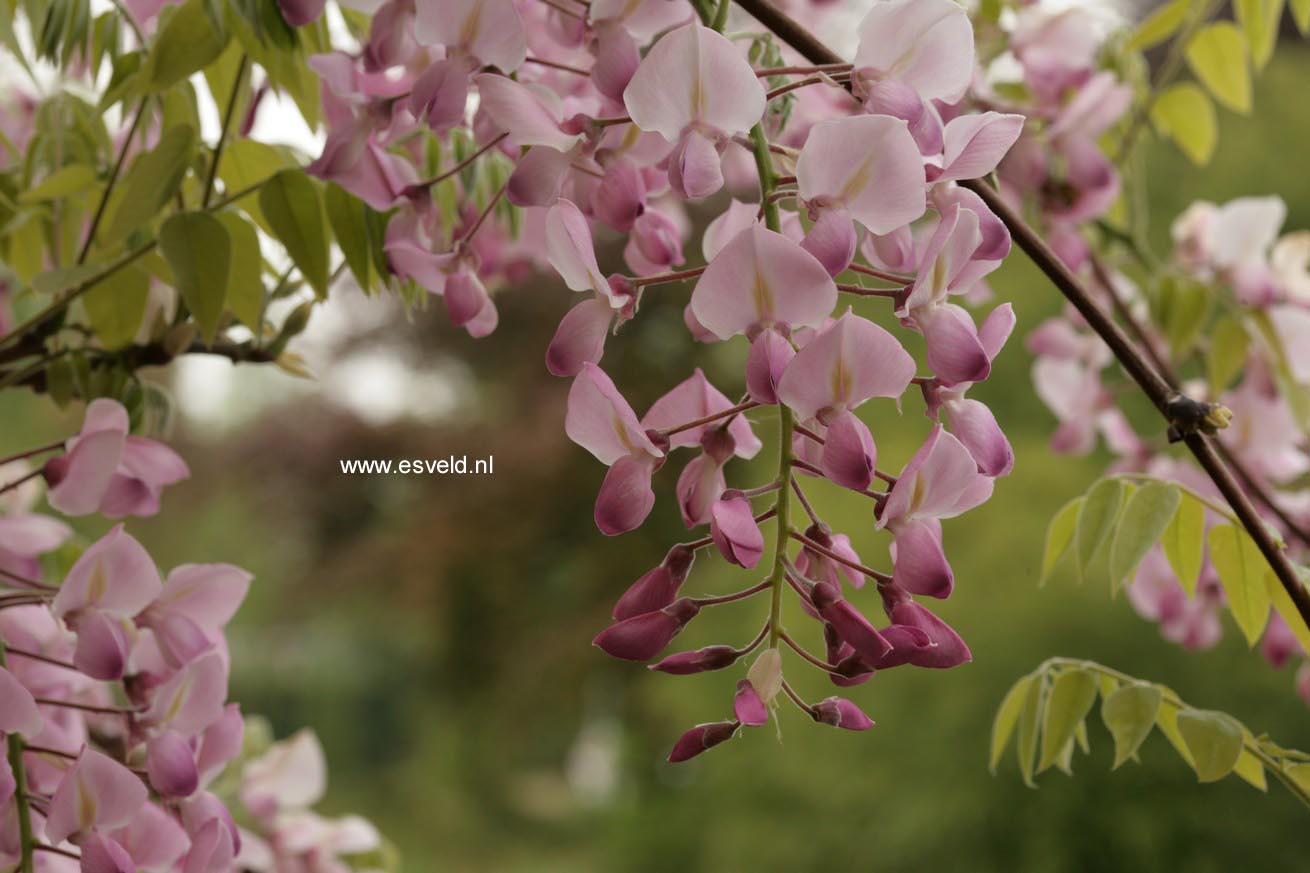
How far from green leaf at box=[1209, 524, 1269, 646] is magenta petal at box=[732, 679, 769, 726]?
167 millimetres

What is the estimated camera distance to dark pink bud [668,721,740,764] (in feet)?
0.68

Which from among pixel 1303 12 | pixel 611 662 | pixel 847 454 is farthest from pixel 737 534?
pixel 611 662

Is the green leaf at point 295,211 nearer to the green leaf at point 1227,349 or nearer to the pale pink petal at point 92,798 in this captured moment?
the pale pink petal at point 92,798

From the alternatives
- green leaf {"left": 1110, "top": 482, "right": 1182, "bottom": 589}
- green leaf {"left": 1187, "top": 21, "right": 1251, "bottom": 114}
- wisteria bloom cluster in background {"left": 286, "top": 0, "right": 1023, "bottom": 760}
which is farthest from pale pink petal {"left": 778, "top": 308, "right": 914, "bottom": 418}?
green leaf {"left": 1187, "top": 21, "right": 1251, "bottom": 114}

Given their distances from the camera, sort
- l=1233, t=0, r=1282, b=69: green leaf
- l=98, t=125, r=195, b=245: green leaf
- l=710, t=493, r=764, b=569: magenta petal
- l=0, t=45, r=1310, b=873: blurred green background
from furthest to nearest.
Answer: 1. l=0, t=45, r=1310, b=873: blurred green background
2. l=1233, t=0, r=1282, b=69: green leaf
3. l=98, t=125, r=195, b=245: green leaf
4. l=710, t=493, r=764, b=569: magenta petal

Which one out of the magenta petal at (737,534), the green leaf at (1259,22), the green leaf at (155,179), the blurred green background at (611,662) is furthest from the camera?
the blurred green background at (611,662)

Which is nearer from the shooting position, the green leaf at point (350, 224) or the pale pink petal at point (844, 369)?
the pale pink petal at point (844, 369)

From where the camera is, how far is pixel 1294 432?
51 cm

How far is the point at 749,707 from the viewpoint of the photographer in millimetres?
197

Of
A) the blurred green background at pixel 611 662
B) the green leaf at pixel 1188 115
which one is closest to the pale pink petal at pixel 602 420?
the green leaf at pixel 1188 115

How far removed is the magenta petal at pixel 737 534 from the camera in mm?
187

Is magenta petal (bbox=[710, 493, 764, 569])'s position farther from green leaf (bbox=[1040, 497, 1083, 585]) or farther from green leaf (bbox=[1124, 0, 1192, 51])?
green leaf (bbox=[1124, 0, 1192, 51])

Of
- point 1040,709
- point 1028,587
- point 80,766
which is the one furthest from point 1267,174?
point 80,766

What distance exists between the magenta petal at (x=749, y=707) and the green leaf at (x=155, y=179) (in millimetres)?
181
